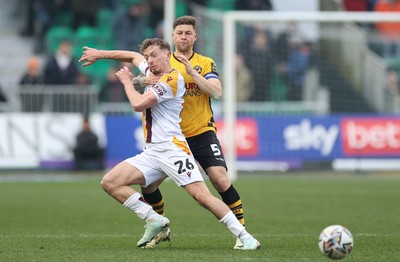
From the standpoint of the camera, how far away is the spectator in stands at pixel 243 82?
25109 millimetres

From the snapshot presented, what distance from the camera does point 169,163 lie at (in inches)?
388

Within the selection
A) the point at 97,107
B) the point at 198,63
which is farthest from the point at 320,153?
the point at 198,63

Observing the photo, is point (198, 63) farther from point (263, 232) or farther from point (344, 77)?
point (344, 77)

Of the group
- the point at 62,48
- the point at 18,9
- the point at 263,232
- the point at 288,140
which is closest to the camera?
the point at 263,232

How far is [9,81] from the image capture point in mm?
29188

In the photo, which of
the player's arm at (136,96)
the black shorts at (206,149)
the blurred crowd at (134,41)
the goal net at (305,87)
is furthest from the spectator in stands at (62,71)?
the player's arm at (136,96)

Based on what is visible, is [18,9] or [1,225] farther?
[18,9]

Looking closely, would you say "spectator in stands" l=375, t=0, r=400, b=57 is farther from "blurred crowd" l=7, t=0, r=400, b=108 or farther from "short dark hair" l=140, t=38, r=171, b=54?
"short dark hair" l=140, t=38, r=171, b=54

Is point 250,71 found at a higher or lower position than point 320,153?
higher

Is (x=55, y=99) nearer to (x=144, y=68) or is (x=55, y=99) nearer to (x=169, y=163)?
(x=144, y=68)

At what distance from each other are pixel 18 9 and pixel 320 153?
1205 cm

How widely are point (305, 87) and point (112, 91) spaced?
17.3 feet

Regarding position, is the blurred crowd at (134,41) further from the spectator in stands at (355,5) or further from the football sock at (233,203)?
the football sock at (233,203)

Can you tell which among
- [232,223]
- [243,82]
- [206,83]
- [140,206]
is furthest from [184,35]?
[243,82]
